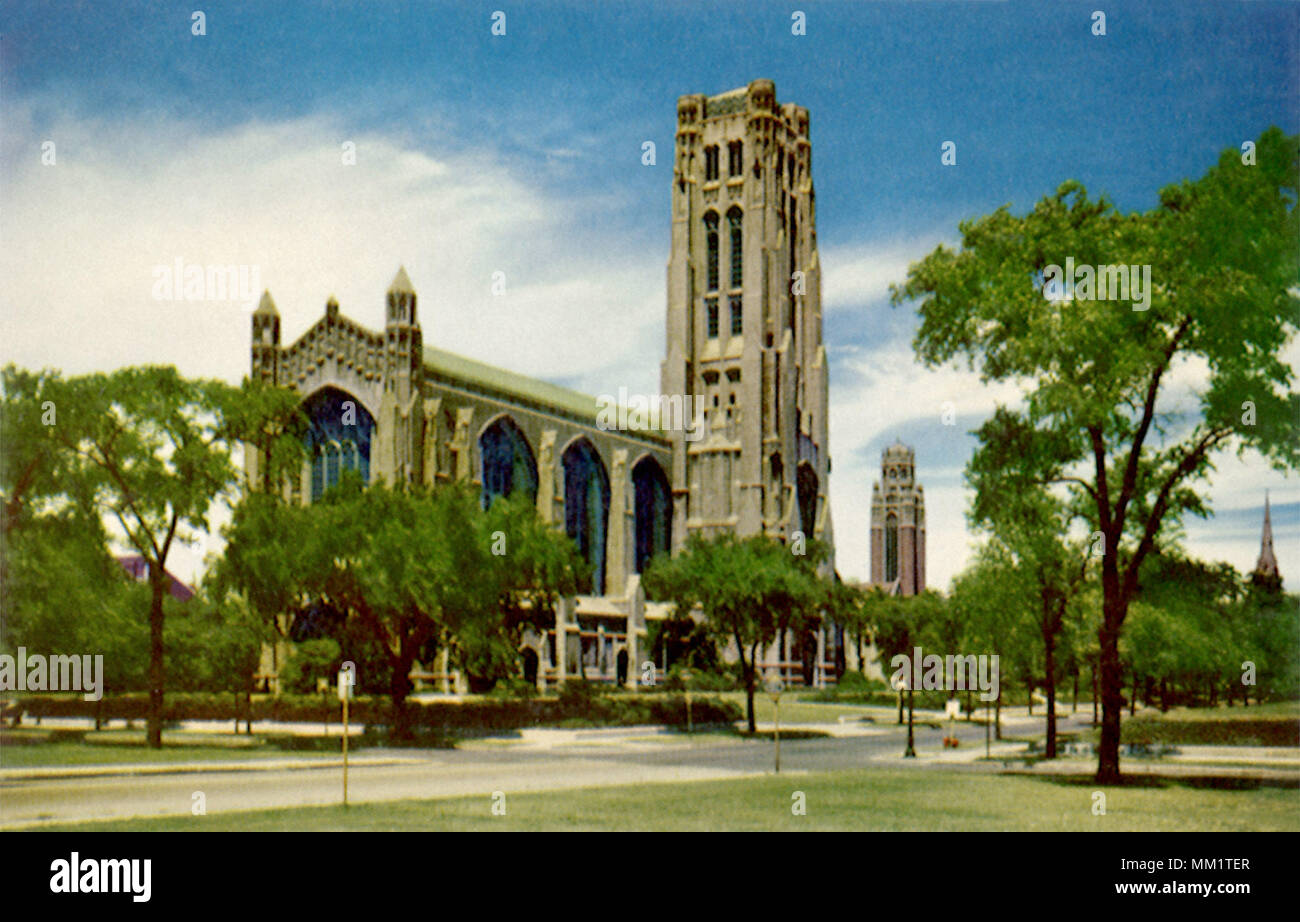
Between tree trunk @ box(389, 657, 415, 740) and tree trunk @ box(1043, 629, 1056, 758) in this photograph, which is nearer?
tree trunk @ box(1043, 629, 1056, 758)

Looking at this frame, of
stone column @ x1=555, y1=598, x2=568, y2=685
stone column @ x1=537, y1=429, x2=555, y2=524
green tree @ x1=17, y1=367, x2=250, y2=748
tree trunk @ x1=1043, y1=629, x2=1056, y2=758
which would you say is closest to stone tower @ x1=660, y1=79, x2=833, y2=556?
stone column @ x1=537, y1=429, x2=555, y2=524

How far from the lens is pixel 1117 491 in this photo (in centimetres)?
2473

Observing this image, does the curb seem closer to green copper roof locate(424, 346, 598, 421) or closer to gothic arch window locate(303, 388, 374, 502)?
gothic arch window locate(303, 388, 374, 502)

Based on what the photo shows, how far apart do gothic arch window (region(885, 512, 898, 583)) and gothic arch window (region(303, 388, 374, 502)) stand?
28937mm

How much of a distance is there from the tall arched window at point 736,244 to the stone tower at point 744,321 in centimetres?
8

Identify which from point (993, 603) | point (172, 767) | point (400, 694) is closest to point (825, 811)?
point (172, 767)

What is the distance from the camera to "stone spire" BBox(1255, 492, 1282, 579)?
69.5ft

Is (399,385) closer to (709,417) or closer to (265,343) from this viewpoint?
(265,343)

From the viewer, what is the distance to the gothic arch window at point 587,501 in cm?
7831

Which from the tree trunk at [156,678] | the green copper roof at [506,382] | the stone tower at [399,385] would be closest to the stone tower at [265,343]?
the stone tower at [399,385]

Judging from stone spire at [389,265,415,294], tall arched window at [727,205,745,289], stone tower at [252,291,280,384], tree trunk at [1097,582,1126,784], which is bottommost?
tree trunk at [1097,582,1126,784]

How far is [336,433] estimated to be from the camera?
2271 inches

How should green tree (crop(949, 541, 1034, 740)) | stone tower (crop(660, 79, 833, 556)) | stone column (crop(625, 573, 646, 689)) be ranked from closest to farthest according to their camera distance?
green tree (crop(949, 541, 1034, 740)) < stone column (crop(625, 573, 646, 689)) < stone tower (crop(660, 79, 833, 556))
